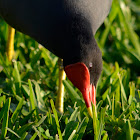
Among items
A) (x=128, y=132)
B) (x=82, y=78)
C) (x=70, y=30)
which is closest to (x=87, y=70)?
(x=82, y=78)

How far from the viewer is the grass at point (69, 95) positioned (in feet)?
5.69

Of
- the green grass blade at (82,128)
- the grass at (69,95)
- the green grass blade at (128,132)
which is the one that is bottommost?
the green grass blade at (128,132)

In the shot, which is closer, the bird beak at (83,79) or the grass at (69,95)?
the grass at (69,95)

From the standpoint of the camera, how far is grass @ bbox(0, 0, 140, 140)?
1735mm

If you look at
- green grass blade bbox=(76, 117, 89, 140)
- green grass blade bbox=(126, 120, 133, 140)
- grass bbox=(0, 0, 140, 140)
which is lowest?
green grass blade bbox=(126, 120, 133, 140)

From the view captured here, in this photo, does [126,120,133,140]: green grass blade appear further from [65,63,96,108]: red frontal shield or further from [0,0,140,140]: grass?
[65,63,96,108]: red frontal shield

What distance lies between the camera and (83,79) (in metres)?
1.91

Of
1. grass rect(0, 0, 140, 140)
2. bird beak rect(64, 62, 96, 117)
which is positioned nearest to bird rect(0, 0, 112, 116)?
bird beak rect(64, 62, 96, 117)

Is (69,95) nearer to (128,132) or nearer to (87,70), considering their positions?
(87,70)

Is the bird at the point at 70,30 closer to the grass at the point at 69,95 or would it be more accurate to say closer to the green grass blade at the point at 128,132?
the grass at the point at 69,95

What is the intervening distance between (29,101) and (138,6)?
1.83m

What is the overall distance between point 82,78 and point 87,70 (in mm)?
70

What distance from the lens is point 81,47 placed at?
5.84 ft

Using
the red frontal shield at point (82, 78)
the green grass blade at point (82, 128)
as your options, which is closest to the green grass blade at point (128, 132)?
the green grass blade at point (82, 128)
